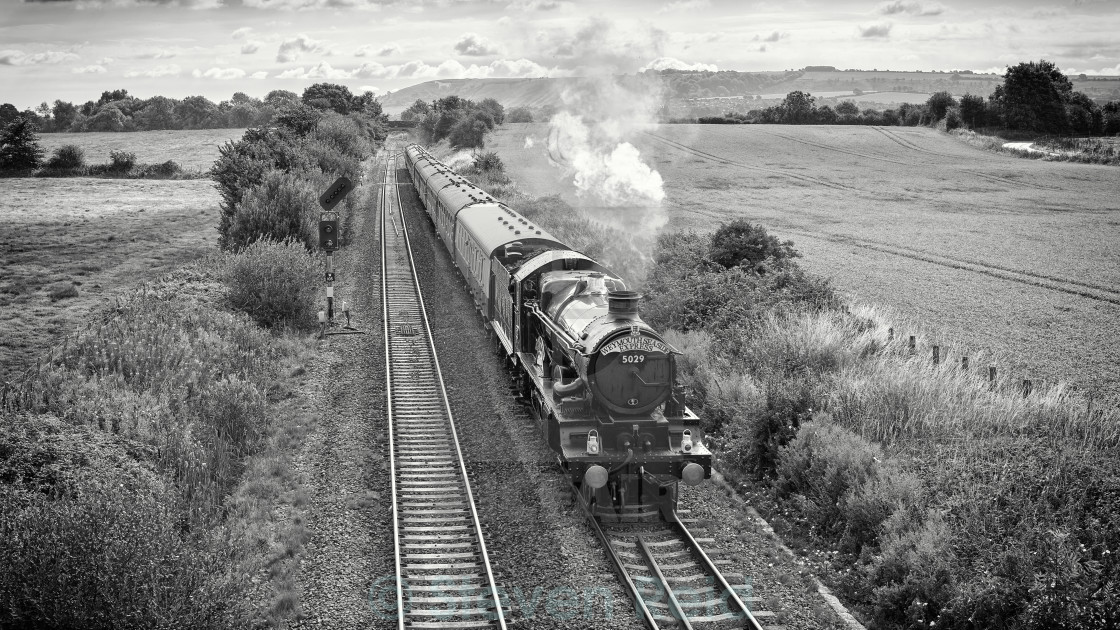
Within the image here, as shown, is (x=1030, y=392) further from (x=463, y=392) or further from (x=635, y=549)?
(x=463, y=392)

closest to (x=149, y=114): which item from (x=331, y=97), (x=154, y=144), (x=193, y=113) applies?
(x=193, y=113)

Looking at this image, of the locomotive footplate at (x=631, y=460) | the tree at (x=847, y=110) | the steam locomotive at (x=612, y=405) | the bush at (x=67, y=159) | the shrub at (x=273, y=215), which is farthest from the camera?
the tree at (x=847, y=110)

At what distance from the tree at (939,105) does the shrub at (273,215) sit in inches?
3703

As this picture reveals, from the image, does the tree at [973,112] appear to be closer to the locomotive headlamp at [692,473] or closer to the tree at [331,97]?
the tree at [331,97]

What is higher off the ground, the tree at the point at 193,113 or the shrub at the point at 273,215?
the tree at the point at 193,113

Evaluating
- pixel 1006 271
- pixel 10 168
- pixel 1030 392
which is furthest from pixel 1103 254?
pixel 10 168

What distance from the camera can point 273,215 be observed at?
29203 mm

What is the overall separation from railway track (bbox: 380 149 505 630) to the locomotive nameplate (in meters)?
3.58

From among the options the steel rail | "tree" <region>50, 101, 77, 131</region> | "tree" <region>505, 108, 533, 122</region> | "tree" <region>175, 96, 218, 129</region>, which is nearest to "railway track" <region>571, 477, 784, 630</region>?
the steel rail

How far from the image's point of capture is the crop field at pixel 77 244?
2616cm

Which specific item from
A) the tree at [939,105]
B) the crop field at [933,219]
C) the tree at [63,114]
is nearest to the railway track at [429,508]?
the crop field at [933,219]

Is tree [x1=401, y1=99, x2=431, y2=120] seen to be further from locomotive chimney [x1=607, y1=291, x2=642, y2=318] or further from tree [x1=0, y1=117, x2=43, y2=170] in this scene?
locomotive chimney [x1=607, y1=291, x2=642, y2=318]

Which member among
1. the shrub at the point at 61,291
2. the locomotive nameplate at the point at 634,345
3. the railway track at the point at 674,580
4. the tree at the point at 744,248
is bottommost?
the railway track at the point at 674,580

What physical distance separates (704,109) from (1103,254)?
82.4 metres
